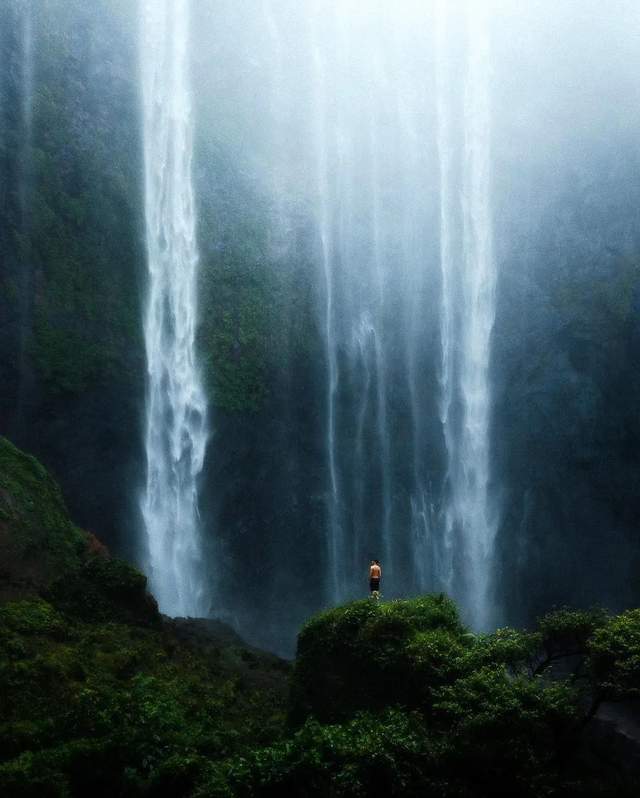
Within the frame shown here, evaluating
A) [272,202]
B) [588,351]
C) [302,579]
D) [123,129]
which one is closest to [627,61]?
[588,351]

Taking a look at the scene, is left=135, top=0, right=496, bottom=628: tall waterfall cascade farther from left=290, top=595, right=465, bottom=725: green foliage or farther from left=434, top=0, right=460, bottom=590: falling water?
left=290, top=595, right=465, bottom=725: green foliage

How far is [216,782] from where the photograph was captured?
25.7 ft

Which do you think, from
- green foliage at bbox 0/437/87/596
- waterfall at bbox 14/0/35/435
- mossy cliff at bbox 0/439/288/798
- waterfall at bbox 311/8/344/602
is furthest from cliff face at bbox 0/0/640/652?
mossy cliff at bbox 0/439/288/798

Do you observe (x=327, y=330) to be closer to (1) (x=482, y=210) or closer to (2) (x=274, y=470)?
(2) (x=274, y=470)

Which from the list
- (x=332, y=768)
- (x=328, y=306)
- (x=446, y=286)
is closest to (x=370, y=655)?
(x=332, y=768)

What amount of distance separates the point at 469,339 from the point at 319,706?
28767 mm

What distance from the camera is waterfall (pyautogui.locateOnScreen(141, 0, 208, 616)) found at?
29.1m

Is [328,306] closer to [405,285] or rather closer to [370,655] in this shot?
[405,285]

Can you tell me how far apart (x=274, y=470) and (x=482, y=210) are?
2014 centimetres

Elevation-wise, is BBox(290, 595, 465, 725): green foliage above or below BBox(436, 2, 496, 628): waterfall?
below

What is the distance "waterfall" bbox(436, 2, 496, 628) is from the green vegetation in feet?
67.7

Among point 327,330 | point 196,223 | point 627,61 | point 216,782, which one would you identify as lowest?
point 216,782

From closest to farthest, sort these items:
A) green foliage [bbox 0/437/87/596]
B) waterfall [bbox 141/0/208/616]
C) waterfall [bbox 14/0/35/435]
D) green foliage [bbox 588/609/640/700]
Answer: green foliage [bbox 588/609/640/700] → green foliage [bbox 0/437/87/596] → waterfall [bbox 14/0/35/435] → waterfall [bbox 141/0/208/616]

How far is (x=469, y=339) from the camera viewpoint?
124 ft
